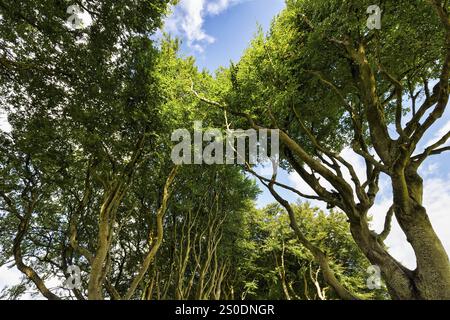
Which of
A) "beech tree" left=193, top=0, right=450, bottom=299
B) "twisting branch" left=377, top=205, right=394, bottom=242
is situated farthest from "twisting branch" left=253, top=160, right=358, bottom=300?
"twisting branch" left=377, top=205, right=394, bottom=242

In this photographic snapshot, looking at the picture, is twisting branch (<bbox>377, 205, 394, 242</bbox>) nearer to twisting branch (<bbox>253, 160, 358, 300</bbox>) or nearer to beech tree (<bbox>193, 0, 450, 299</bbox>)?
beech tree (<bbox>193, 0, 450, 299</bbox>)

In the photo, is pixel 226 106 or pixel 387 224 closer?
pixel 387 224

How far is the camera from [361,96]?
8945 mm

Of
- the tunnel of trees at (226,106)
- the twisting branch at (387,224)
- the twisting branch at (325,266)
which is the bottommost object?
the twisting branch at (325,266)

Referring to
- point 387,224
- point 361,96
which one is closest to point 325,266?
point 387,224

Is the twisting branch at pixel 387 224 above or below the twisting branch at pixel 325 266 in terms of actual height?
above

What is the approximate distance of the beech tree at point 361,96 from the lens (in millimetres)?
6703

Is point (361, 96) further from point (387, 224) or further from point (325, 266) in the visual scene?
point (325, 266)

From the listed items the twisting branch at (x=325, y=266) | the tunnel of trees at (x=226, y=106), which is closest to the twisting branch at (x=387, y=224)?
the tunnel of trees at (x=226, y=106)

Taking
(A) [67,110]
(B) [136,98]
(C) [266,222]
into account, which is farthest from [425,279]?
(C) [266,222]

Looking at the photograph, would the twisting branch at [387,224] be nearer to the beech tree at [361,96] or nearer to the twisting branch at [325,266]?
the beech tree at [361,96]

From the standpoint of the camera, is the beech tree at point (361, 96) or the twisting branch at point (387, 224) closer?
the beech tree at point (361, 96)

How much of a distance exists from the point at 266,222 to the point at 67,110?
72.2 ft
